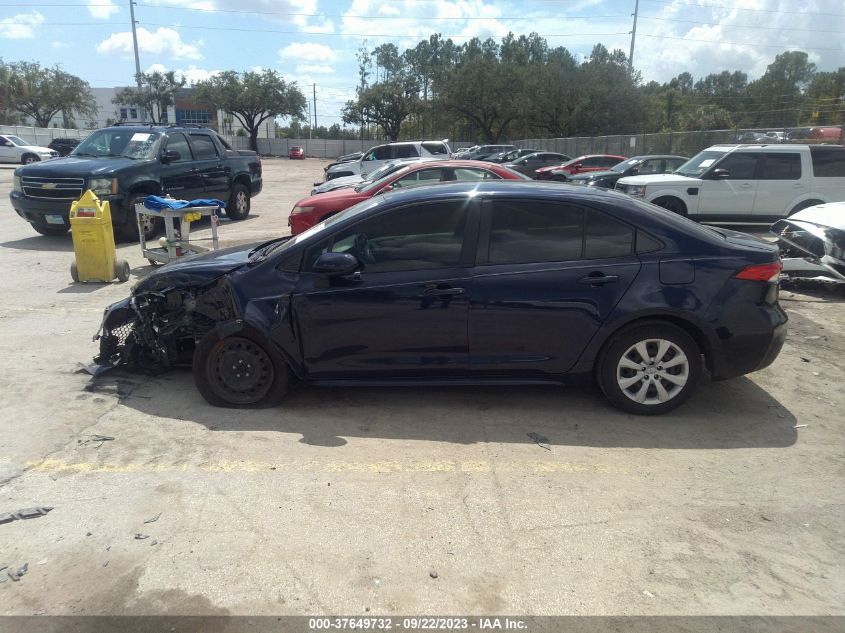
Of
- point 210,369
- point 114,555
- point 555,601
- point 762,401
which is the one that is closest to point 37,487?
point 114,555

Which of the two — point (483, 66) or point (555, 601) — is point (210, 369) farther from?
point (483, 66)

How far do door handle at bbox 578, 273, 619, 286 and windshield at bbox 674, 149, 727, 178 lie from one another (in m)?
9.68

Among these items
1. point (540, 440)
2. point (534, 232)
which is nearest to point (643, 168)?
point (534, 232)

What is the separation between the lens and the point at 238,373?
4777 mm

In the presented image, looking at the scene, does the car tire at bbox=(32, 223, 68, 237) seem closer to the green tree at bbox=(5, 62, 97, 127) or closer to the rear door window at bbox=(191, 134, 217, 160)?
the rear door window at bbox=(191, 134, 217, 160)

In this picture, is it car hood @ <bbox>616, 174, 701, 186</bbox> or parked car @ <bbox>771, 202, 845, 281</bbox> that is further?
car hood @ <bbox>616, 174, 701, 186</bbox>

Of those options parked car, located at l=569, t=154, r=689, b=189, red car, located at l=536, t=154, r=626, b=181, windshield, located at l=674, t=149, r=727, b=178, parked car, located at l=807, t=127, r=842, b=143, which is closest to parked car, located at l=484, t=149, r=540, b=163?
red car, located at l=536, t=154, r=626, b=181

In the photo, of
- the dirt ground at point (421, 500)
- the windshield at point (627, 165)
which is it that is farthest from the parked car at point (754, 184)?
the dirt ground at point (421, 500)

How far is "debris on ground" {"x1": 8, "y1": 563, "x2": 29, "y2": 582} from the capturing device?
9.74 feet

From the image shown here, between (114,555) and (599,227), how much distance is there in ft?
11.9

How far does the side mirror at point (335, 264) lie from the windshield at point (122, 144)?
9479 millimetres

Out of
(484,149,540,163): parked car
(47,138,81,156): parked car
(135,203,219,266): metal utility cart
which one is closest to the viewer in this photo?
(135,203,219,266): metal utility cart

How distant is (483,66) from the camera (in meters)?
53.8

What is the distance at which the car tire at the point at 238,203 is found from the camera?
15.2 meters
